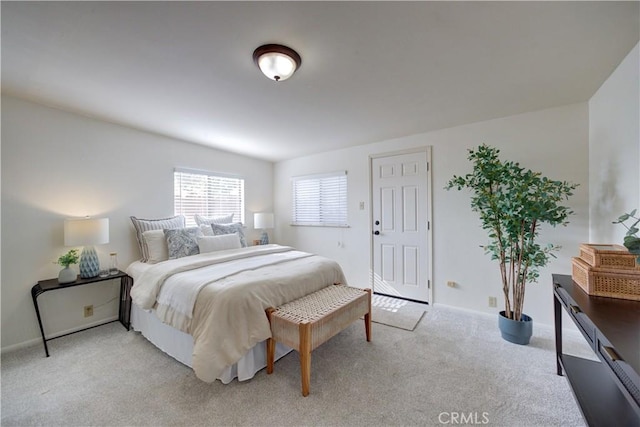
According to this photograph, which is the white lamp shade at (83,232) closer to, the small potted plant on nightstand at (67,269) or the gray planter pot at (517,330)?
the small potted plant on nightstand at (67,269)

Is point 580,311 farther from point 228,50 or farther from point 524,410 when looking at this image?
point 228,50

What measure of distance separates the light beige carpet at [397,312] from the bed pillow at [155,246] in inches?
99.5

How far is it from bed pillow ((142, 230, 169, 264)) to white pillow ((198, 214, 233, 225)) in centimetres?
69

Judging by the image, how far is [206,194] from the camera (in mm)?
3920

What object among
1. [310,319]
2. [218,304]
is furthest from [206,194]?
[310,319]

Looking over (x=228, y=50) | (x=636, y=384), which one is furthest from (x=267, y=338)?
(x=228, y=50)

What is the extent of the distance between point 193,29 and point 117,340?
2.82 m

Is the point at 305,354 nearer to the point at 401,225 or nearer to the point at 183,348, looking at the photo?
the point at 183,348

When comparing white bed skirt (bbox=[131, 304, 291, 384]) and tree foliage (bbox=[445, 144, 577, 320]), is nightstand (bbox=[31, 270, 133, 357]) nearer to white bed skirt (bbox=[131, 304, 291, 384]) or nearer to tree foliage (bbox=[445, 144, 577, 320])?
white bed skirt (bbox=[131, 304, 291, 384])

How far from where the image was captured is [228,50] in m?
1.63

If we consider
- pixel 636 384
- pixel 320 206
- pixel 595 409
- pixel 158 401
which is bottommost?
pixel 158 401

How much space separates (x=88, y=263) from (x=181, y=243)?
84 centimetres

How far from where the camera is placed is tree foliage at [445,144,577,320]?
2.13 m

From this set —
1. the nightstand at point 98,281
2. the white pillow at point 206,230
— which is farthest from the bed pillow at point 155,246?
the white pillow at point 206,230
